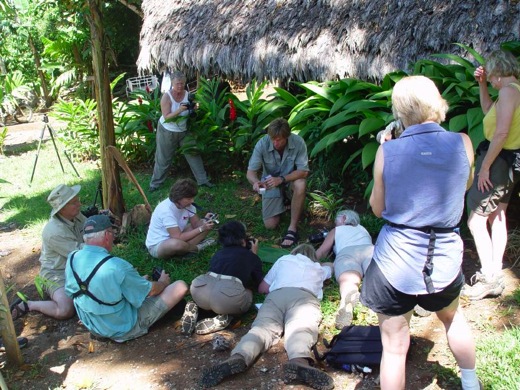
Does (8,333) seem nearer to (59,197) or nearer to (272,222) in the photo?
(59,197)

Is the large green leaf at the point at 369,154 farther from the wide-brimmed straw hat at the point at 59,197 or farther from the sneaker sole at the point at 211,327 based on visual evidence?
the wide-brimmed straw hat at the point at 59,197

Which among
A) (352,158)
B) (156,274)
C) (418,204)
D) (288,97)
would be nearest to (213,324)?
(156,274)

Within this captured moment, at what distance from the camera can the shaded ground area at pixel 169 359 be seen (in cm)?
376

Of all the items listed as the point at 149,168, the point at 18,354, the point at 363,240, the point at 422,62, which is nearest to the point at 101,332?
the point at 18,354

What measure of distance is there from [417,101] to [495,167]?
1.99 metres

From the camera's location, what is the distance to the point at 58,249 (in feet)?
16.7

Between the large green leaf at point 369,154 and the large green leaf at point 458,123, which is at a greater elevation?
the large green leaf at point 458,123

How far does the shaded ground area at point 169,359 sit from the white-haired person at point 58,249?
0.15 metres

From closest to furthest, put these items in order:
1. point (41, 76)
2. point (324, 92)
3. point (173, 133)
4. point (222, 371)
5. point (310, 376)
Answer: point (310, 376), point (222, 371), point (324, 92), point (173, 133), point (41, 76)

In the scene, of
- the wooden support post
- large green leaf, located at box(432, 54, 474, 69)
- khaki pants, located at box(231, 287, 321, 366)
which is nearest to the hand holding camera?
khaki pants, located at box(231, 287, 321, 366)

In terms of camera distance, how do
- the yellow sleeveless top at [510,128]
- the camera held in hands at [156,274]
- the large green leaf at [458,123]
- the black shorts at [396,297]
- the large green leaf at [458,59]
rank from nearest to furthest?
the black shorts at [396,297] < the yellow sleeveless top at [510,128] < the camera held in hands at [156,274] < the large green leaf at [458,123] < the large green leaf at [458,59]

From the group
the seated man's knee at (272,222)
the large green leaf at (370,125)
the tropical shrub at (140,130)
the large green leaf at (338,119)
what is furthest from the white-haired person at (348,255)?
the tropical shrub at (140,130)

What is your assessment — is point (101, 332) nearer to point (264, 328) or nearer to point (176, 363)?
point (176, 363)

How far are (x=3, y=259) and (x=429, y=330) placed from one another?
4989 mm
